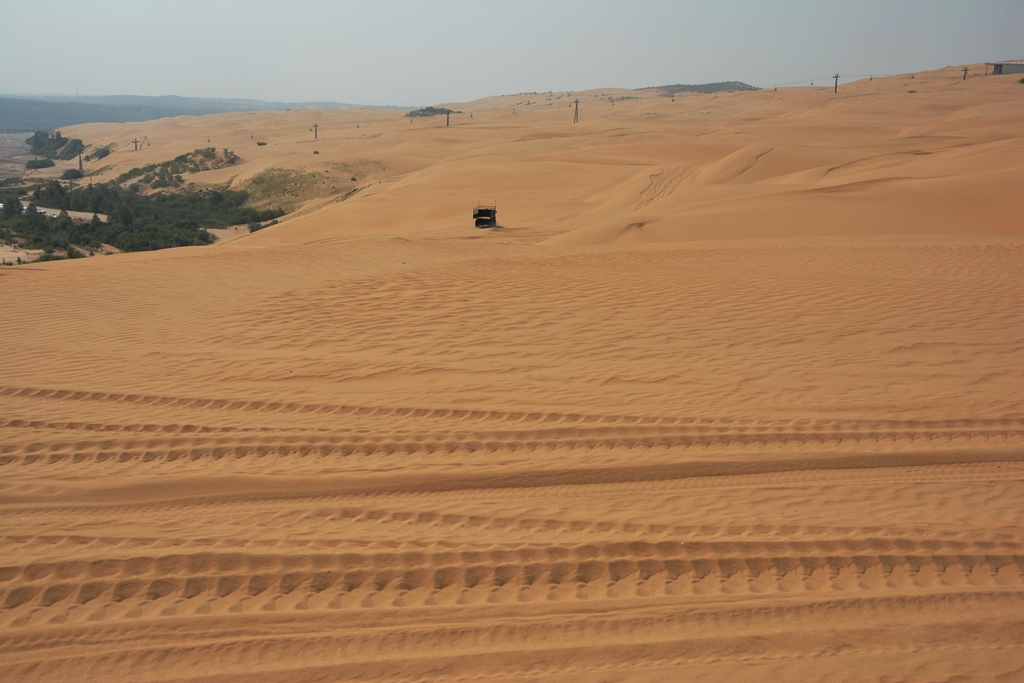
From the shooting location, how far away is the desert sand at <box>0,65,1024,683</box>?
424 cm

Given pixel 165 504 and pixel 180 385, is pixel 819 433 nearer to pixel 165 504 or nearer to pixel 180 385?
pixel 165 504

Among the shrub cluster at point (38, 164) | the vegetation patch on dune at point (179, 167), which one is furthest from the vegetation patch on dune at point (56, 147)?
the vegetation patch on dune at point (179, 167)

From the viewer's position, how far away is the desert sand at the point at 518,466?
424 cm

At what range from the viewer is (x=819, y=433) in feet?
22.1

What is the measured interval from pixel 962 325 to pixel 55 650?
34.0ft

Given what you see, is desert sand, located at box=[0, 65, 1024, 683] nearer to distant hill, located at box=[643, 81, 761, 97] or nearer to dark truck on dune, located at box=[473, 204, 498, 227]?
dark truck on dune, located at box=[473, 204, 498, 227]

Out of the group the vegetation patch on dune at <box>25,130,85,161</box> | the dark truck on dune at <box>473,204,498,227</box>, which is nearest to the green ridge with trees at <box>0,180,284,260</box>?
the dark truck on dune at <box>473,204,498,227</box>

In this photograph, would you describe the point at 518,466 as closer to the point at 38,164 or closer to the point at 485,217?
the point at 485,217

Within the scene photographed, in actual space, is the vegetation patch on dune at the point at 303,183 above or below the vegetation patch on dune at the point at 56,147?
below

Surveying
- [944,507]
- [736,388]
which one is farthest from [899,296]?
[944,507]

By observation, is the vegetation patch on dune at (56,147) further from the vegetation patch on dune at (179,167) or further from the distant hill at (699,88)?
the distant hill at (699,88)

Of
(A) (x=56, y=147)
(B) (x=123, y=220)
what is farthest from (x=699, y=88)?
(B) (x=123, y=220)

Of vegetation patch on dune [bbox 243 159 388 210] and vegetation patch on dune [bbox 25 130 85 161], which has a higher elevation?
vegetation patch on dune [bbox 25 130 85 161]

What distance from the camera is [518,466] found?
6.23 meters
